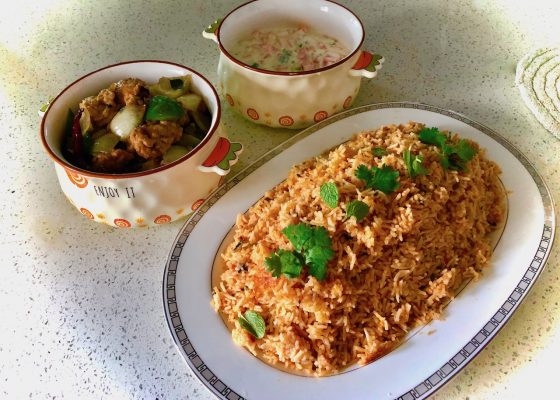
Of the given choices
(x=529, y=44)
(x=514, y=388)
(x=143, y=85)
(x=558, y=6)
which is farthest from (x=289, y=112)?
(x=558, y=6)

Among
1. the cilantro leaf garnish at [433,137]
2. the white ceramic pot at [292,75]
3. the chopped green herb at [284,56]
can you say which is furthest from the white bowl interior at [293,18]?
the cilantro leaf garnish at [433,137]

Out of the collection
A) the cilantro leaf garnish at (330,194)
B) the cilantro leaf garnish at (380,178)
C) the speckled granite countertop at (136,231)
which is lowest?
the speckled granite countertop at (136,231)

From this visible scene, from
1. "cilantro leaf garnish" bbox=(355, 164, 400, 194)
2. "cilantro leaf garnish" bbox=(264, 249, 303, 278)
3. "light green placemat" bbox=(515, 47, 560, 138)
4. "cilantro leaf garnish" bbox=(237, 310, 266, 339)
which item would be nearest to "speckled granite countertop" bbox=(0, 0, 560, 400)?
"light green placemat" bbox=(515, 47, 560, 138)

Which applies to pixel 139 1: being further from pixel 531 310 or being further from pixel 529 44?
pixel 531 310

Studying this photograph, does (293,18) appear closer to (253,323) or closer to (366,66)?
(366,66)

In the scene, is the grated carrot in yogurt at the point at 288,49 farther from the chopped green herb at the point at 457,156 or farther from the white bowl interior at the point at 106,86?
the chopped green herb at the point at 457,156

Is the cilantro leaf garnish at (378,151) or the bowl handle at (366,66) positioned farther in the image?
the bowl handle at (366,66)

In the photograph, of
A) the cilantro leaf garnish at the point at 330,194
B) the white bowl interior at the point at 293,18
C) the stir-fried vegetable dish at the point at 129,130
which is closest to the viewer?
the cilantro leaf garnish at the point at 330,194

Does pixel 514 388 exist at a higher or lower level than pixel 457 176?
lower
